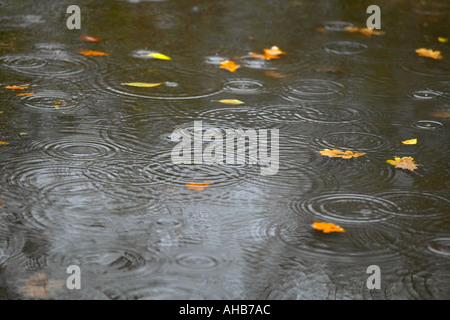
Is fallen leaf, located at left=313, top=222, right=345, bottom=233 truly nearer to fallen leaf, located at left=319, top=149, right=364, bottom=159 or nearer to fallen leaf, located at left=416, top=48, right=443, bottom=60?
fallen leaf, located at left=319, top=149, right=364, bottom=159

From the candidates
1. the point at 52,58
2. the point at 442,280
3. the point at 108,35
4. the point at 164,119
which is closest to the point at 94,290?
the point at 442,280

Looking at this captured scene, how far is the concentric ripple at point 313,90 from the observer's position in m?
5.33

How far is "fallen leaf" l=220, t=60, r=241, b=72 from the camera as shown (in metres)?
5.92

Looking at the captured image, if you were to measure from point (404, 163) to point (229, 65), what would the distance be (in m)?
2.27

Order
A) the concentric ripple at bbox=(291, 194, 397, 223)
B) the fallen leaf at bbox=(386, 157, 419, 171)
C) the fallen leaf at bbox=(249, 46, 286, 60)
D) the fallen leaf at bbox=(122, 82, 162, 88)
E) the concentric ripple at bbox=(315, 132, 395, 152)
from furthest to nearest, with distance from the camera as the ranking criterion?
1. the fallen leaf at bbox=(249, 46, 286, 60)
2. the fallen leaf at bbox=(122, 82, 162, 88)
3. the concentric ripple at bbox=(315, 132, 395, 152)
4. the fallen leaf at bbox=(386, 157, 419, 171)
5. the concentric ripple at bbox=(291, 194, 397, 223)

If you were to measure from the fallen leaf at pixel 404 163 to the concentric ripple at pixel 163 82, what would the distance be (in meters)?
1.68

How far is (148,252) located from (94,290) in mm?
379

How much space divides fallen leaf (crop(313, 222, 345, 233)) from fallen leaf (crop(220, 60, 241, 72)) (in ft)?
8.88

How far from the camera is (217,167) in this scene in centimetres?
406

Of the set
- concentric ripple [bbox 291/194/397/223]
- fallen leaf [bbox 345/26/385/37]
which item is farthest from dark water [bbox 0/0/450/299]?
fallen leaf [bbox 345/26/385/37]

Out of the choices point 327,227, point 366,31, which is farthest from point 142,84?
point 366,31

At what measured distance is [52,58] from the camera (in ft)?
19.5

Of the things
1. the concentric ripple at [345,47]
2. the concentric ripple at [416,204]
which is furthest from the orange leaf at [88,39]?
the concentric ripple at [416,204]

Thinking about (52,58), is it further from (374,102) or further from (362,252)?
(362,252)
